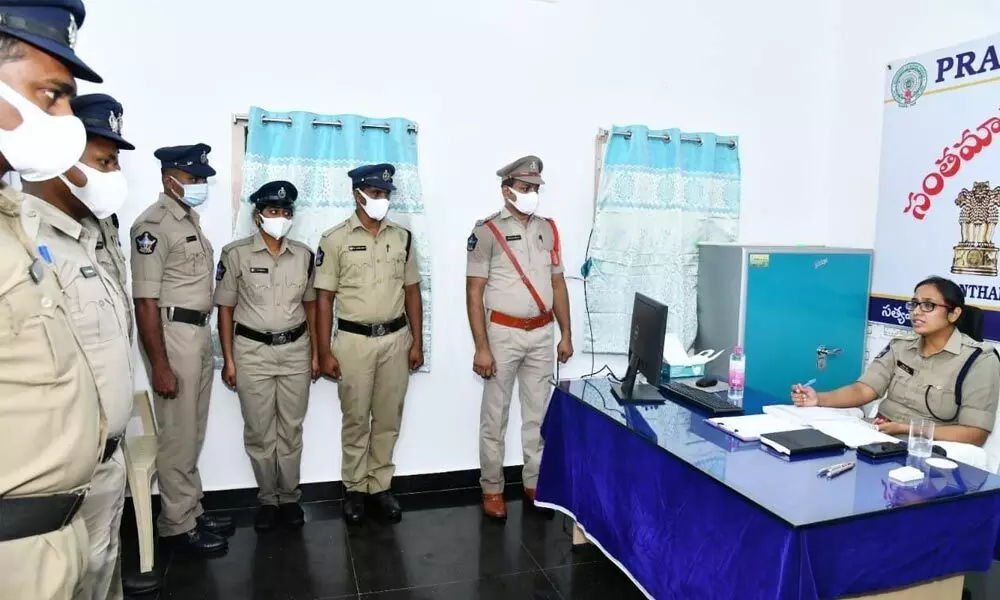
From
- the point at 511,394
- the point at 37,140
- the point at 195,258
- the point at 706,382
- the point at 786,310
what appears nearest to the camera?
the point at 37,140

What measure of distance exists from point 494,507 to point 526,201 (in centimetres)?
164

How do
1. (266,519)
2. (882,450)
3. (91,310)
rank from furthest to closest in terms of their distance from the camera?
(266,519), (882,450), (91,310)

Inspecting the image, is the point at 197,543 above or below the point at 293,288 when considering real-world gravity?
below

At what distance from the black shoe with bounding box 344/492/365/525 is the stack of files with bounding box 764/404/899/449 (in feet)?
6.76

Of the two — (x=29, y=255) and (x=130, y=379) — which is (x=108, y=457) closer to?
(x=130, y=379)

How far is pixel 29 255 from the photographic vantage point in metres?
1.18

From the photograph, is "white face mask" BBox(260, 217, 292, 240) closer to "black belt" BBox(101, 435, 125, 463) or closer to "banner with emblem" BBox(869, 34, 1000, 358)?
"black belt" BBox(101, 435, 125, 463)

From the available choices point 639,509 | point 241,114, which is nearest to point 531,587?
point 639,509

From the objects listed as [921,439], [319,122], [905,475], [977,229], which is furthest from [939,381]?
[319,122]

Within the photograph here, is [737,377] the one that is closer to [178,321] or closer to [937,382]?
[937,382]

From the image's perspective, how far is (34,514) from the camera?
112 centimetres

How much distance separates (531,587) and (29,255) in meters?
2.25

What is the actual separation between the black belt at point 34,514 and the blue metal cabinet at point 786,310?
10.9 feet

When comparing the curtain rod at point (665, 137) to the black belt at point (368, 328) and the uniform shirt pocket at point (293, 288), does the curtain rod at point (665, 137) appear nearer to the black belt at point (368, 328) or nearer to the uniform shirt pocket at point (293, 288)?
the black belt at point (368, 328)
